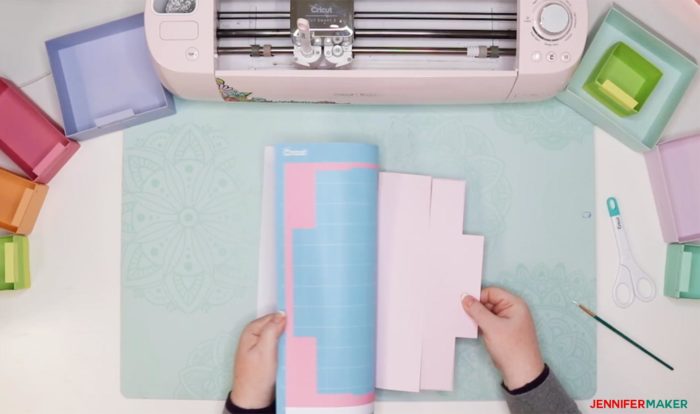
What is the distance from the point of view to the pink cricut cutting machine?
0.83 metres

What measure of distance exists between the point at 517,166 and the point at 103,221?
591mm

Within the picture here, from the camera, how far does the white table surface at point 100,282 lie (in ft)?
3.15

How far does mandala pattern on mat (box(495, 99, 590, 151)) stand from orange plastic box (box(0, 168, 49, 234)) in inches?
25.8

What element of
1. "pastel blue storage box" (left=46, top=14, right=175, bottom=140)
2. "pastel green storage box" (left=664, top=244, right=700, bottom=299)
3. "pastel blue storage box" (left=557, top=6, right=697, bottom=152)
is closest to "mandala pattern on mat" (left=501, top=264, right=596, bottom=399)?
"pastel green storage box" (left=664, top=244, right=700, bottom=299)

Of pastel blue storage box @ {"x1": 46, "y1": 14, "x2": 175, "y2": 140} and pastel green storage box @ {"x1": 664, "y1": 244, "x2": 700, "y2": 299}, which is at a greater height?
pastel blue storage box @ {"x1": 46, "y1": 14, "x2": 175, "y2": 140}

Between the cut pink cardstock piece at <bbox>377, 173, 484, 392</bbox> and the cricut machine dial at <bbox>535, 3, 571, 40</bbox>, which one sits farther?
the cut pink cardstock piece at <bbox>377, 173, 484, 392</bbox>

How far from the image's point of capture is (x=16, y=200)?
3.10ft

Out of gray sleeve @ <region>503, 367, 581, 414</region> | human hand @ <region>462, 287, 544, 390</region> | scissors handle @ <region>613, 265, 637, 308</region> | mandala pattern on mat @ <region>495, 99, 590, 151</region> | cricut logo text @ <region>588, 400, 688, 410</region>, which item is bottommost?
cricut logo text @ <region>588, 400, 688, 410</region>

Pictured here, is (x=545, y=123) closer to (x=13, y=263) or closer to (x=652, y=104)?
(x=652, y=104)

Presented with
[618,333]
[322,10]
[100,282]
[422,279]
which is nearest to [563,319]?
[618,333]

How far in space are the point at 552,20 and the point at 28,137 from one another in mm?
710

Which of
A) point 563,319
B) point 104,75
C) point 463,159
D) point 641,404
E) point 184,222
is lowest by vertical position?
point 641,404

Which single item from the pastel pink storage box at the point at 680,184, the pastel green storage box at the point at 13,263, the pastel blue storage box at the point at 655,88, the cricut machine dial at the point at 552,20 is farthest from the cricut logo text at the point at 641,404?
the pastel green storage box at the point at 13,263

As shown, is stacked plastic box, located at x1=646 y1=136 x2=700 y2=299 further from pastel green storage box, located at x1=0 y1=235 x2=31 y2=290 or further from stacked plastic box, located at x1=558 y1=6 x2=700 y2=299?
pastel green storage box, located at x1=0 y1=235 x2=31 y2=290
